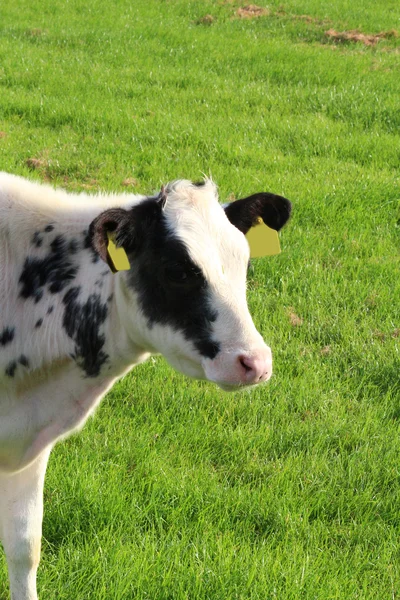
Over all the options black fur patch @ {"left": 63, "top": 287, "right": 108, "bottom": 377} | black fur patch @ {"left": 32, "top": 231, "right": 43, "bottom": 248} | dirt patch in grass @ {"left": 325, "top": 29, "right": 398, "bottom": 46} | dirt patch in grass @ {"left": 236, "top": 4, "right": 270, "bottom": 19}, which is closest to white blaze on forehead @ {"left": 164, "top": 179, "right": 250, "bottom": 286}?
black fur patch @ {"left": 63, "top": 287, "right": 108, "bottom": 377}

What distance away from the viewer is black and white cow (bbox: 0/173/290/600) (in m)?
3.27

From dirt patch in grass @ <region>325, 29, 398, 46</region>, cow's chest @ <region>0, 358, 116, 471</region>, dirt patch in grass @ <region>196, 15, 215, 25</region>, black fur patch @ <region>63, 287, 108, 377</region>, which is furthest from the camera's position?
dirt patch in grass @ <region>196, 15, 215, 25</region>

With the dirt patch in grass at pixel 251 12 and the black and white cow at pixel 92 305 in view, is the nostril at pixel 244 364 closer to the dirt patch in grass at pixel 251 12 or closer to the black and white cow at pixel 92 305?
the black and white cow at pixel 92 305

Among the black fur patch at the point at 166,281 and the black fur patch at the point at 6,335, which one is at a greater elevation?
the black fur patch at the point at 166,281

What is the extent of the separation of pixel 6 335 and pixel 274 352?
2805mm

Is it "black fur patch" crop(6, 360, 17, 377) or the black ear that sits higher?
the black ear

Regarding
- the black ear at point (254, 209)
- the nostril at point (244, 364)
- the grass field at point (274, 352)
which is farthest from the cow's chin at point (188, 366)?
the grass field at point (274, 352)

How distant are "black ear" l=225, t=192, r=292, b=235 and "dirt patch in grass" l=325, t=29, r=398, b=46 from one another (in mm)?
12495

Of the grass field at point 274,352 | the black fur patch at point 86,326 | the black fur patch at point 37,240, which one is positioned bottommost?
the grass field at point 274,352

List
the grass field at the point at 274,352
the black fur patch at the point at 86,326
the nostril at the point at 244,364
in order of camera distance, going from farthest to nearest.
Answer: the grass field at the point at 274,352 < the black fur patch at the point at 86,326 < the nostril at the point at 244,364

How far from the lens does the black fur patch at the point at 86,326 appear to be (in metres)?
3.52

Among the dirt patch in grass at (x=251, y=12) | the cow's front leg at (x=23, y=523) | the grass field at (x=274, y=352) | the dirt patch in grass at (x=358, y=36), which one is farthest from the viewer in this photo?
the dirt patch in grass at (x=251, y=12)

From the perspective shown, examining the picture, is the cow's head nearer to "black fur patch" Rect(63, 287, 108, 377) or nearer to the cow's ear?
the cow's ear

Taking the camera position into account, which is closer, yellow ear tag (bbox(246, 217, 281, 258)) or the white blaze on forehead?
the white blaze on forehead
